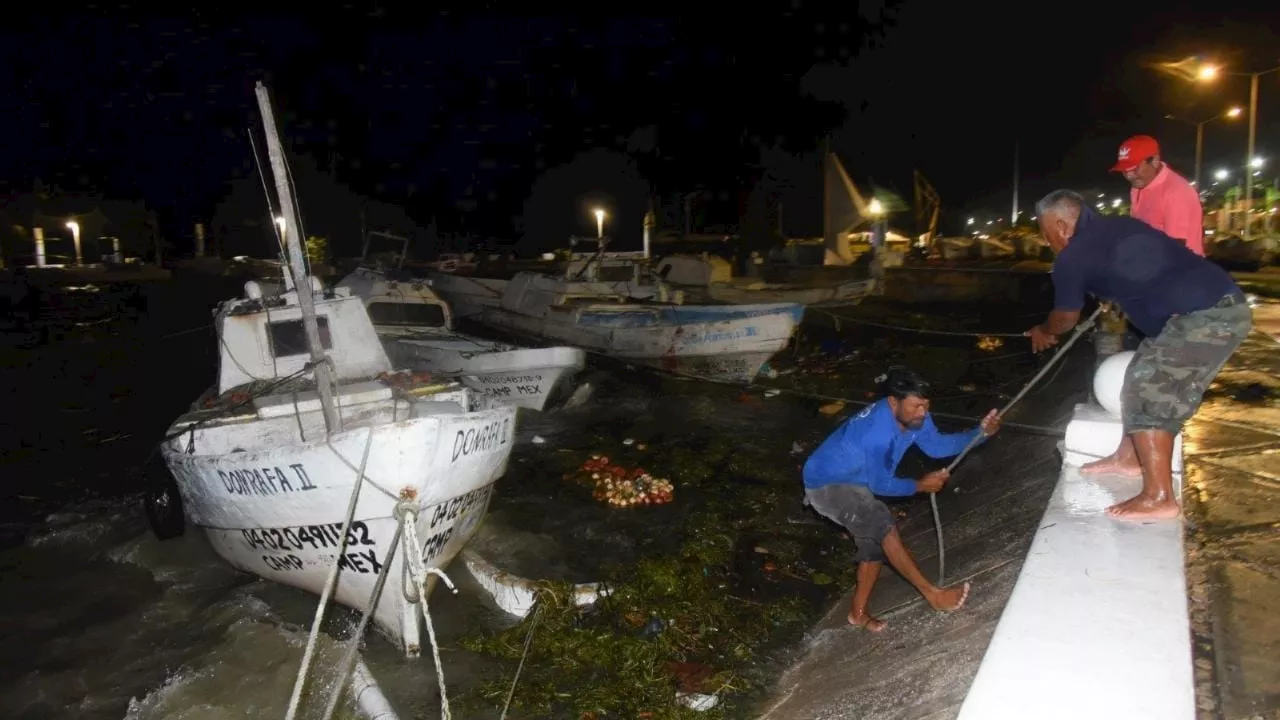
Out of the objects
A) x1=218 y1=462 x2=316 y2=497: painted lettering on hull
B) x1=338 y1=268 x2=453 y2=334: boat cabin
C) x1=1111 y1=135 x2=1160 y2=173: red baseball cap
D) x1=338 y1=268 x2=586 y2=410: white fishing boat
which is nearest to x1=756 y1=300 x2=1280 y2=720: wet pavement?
x1=1111 y1=135 x2=1160 y2=173: red baseball cap

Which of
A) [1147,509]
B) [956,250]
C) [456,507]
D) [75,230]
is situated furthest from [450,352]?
[75,230]

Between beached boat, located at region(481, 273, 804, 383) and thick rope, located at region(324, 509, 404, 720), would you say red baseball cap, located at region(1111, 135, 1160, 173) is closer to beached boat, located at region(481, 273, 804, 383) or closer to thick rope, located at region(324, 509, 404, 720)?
thick rope, located at region(324, 509, 404, 720)

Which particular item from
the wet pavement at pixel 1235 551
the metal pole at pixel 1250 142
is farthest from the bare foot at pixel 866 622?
the metal pole at pixel 1250 142

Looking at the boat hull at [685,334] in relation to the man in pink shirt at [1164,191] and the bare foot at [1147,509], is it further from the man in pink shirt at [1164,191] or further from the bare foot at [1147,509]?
the bare foot at [1147,509]

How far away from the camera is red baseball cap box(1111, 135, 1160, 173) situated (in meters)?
4.36

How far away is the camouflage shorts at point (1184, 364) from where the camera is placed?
341cm

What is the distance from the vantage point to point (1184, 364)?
342cm

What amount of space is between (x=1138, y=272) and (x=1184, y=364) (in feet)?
1.57

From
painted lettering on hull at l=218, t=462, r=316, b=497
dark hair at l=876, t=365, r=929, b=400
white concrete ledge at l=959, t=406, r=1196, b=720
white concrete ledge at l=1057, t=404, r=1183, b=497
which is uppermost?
dark hair at l=876, t=365, r=929, b=400

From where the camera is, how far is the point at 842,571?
21.5 feet

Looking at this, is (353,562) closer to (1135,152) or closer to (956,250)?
(1135,152)

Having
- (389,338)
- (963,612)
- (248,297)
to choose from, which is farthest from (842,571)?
(389,338)

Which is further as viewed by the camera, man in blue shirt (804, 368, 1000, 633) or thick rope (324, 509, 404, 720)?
man in blue shirt (804, 368, 1000, 633)

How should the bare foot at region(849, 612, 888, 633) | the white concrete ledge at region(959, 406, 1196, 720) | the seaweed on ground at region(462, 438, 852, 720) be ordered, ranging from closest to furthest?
1. the white concrete ledge at region(959, 406, 1196, 720)
2. the bare foot at region(849, 612, 888, 633)
3. the seaweed on ground at region(462, 438, 852, 720)
